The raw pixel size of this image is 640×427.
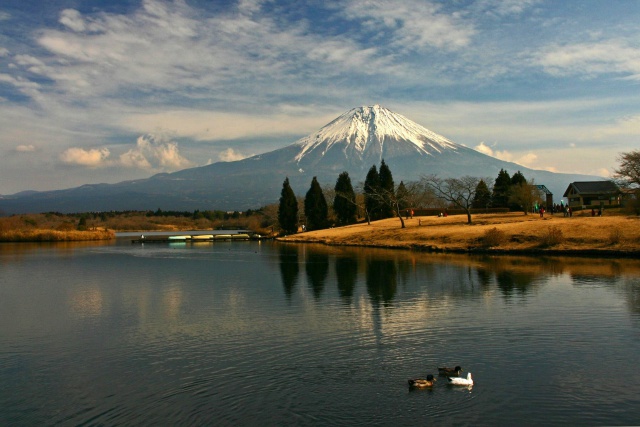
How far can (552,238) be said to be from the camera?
4753 cm

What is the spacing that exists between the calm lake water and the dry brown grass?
14225 mm

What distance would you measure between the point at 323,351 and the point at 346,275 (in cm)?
2021

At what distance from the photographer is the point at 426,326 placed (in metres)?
19.7

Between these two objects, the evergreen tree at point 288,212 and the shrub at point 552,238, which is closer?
the shrub at point 552,238

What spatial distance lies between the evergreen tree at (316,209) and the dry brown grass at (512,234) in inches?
874

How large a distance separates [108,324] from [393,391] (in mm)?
12869

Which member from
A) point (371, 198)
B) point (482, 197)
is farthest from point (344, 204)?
point (482, 197)

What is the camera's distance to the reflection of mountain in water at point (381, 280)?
27003mm

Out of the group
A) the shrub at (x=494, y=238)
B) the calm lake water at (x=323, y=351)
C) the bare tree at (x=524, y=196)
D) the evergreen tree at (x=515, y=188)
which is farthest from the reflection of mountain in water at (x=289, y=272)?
the evergreen tree at (x=515, y=188)

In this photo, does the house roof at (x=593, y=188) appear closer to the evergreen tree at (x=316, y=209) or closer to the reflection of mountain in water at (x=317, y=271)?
the evergreen tree at (x=316, y=209)

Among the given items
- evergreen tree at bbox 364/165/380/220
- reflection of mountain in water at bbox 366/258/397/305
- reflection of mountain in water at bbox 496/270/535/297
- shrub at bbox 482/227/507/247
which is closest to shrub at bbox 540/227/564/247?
shrub at bbox 482/227/507/247

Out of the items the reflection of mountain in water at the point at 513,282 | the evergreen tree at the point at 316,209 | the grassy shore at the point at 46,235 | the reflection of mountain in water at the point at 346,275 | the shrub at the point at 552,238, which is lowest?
the reflection of mountain in water at the point at 513,282

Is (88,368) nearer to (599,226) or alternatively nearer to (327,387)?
(327,387)

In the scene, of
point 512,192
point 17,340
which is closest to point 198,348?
point 17,340
